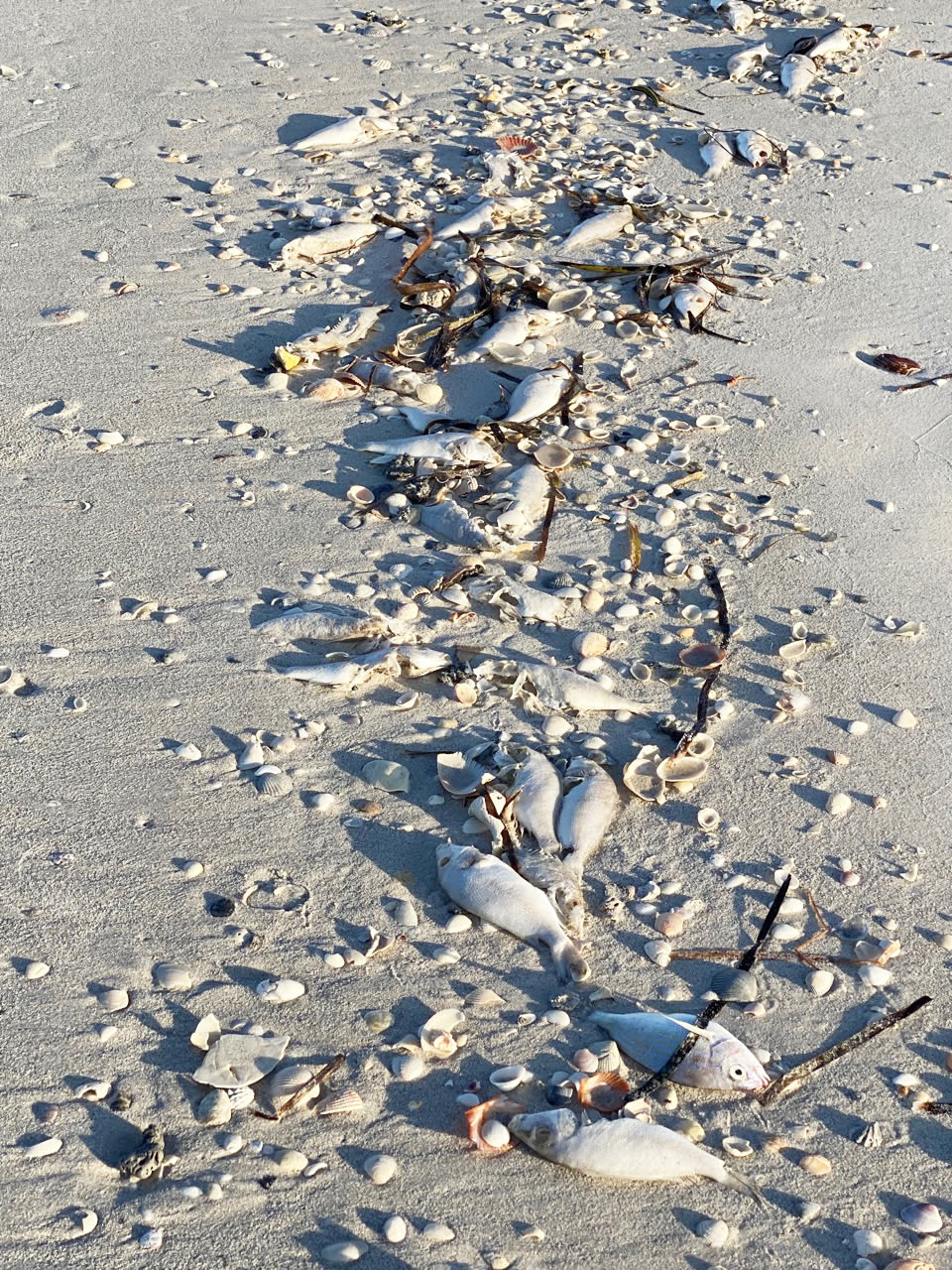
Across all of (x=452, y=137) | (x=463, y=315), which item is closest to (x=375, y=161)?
(x=452, y=137)

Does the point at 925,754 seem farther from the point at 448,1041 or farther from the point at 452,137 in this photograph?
the point at 452,137

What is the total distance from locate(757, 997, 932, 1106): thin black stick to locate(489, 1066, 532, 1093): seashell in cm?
48

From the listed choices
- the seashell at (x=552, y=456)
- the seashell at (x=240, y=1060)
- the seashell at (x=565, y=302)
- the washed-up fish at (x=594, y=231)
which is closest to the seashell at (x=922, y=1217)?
the seashell at (x=240, y=1060)

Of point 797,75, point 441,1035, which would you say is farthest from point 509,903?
point 797,75

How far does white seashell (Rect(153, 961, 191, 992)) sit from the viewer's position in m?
2.48

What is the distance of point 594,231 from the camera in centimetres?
527

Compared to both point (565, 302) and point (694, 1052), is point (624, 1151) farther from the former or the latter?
point (565, 302)

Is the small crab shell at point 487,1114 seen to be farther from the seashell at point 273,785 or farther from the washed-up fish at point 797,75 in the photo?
the washed-up fish at point 797,75

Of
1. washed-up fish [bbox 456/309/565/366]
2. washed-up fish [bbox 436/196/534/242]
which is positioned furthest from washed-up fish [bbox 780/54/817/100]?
washed-up fish [bbox 456/309/565/366]

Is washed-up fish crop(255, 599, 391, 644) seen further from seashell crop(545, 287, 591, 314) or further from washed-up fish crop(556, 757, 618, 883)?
seashell crop(545, 287, 591, 314)

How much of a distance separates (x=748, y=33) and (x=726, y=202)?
2.09 metres

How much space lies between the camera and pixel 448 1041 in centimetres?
242

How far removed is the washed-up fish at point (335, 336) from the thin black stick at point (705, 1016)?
279cm

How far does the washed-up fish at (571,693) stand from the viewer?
3.22m
